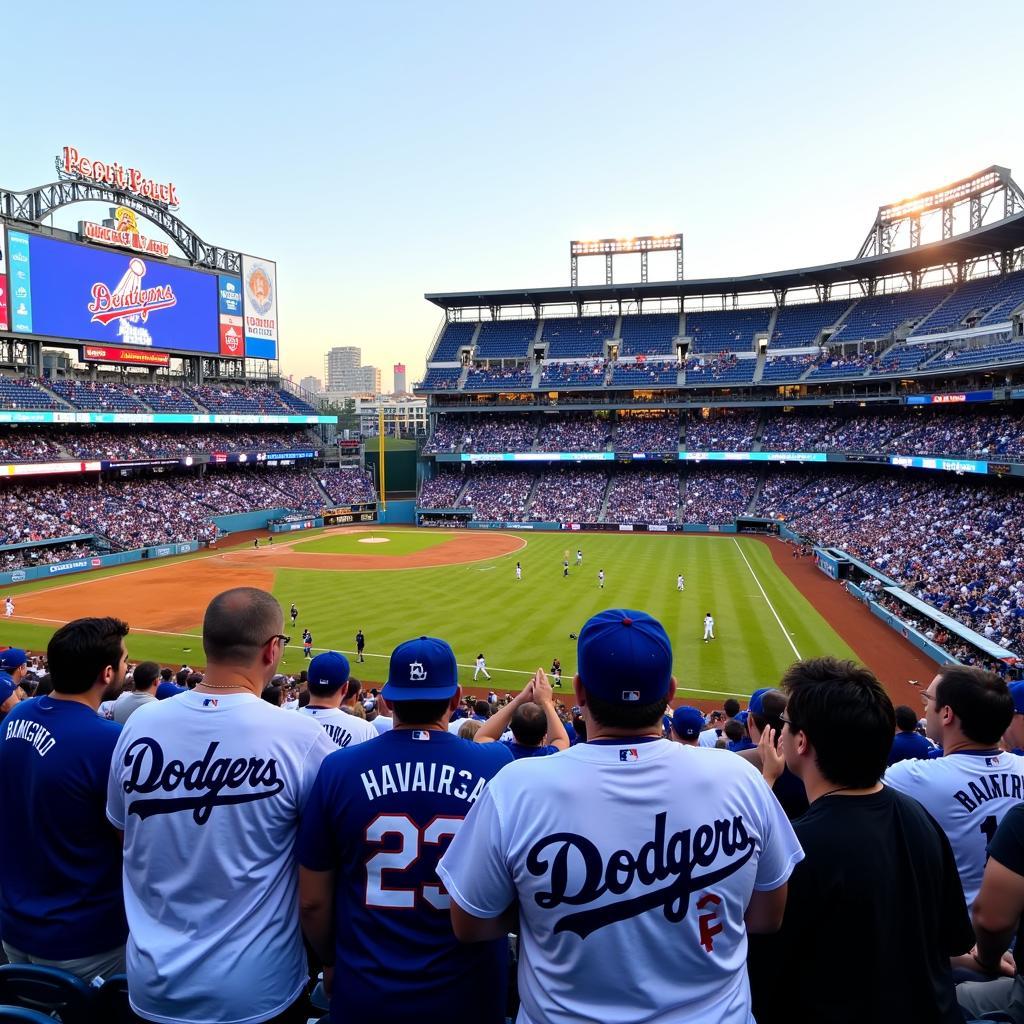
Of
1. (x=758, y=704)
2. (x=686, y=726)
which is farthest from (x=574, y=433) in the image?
(x=758, y=704)

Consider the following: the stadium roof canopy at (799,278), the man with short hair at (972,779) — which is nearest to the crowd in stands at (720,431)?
the stadium roof canopy at (799,278)

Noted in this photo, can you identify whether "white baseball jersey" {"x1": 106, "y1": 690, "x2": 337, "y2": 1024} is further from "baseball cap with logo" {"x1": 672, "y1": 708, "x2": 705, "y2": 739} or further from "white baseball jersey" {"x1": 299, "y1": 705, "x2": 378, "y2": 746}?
"baseball cap with logo" {"x1": 672, "y1": 708, "x2": 705, "y2": 739}

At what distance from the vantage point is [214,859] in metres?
3.42

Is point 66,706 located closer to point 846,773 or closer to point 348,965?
point 348,965

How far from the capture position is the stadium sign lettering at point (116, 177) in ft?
183

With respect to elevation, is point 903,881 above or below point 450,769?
below

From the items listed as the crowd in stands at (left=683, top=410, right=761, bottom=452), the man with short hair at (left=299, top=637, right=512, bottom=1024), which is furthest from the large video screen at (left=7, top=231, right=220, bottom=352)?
the man with short hair at (left=299, top=637, right=512, bottom=1024)

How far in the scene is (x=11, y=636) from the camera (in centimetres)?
3083

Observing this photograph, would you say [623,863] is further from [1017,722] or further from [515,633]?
[515,633]

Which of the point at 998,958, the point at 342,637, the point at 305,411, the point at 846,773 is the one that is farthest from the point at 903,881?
the point at 305,411

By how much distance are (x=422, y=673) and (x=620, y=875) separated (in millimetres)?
1369

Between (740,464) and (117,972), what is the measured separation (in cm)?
7351

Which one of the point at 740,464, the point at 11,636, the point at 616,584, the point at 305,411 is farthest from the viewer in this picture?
the point at 305,411

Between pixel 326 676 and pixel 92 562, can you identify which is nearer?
pixel 326 676
